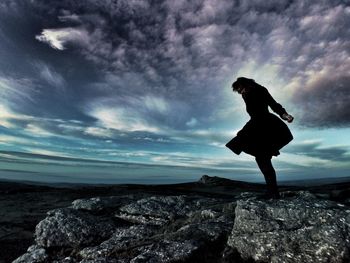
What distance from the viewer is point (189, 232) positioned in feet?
20.3

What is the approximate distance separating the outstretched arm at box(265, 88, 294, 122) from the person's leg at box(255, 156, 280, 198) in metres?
0.87

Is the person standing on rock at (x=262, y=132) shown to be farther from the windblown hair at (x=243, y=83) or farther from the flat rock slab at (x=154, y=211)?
the flat rock slab at (x=154, y=211)

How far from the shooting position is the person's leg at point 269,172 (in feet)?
21.4

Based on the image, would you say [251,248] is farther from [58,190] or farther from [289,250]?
[58,190]

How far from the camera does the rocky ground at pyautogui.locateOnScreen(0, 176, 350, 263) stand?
16.7ft

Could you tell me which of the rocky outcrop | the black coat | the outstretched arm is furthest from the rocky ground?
the outstretched arm

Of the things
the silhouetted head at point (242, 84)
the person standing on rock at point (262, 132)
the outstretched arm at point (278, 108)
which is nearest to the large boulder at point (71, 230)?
the person standing on rock at point (262, 132)

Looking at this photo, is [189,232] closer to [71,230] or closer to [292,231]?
[292,231]

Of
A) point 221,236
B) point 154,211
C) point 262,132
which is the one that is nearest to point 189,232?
point 221,236

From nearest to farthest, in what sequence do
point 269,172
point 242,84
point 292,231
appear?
1. point 292,231
2. point 269,172
3. point 242,84

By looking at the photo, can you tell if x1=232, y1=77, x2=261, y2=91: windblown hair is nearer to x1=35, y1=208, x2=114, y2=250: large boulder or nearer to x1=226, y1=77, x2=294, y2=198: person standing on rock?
x1=226, y1=77, x2=294, y2=198: person standing on rock

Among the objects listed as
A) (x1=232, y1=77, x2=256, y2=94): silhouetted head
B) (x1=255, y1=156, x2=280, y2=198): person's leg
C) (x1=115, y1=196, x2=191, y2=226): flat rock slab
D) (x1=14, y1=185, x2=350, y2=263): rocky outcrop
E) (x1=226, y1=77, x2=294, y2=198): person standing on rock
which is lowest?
(x1=14, y1=185, x2=350, y2=263): rocky outcrop

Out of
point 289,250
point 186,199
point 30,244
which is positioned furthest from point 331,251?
point 30,244

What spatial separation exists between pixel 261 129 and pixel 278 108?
20.7 inches
